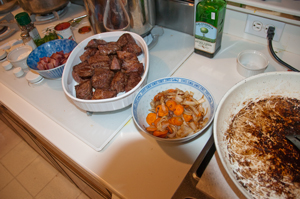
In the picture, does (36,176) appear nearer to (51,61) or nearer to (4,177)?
(4,177)

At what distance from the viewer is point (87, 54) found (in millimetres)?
861

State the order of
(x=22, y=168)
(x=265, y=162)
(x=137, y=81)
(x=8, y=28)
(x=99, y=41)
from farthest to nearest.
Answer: (x=22, y=168) → (x=8, y=28) → (x=99, y=41) → (x=137, y=81) → (x=265, y=162)

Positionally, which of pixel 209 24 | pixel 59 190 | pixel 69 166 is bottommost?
pixel 59 190

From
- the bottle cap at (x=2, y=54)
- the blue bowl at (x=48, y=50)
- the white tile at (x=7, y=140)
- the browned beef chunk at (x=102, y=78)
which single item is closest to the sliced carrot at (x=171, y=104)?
the browned beef chunk at (x=102, y=78)

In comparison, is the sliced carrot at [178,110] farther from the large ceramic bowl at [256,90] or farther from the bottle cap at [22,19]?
the bottle cap at [22,19]

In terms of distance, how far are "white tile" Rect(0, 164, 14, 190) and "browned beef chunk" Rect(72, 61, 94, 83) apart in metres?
1.29

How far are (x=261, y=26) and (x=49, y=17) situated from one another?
1274 millimetres

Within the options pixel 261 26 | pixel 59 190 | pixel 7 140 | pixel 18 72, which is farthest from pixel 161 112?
pixel 7 140

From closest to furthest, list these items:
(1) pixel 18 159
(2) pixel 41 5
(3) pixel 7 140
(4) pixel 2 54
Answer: (4) pixel 2 54 < (2) pixel 41 5 < (1) pixel 18 159 < (3) pixel 7 140

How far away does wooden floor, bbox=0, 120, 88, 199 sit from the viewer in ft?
4.88

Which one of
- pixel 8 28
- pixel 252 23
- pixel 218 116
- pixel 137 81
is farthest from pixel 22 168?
pixel 252 23

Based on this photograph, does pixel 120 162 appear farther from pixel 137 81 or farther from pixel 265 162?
pixel 265 162

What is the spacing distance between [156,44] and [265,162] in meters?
0.73

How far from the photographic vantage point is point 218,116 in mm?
562
